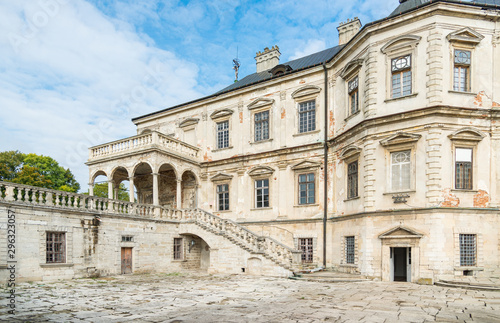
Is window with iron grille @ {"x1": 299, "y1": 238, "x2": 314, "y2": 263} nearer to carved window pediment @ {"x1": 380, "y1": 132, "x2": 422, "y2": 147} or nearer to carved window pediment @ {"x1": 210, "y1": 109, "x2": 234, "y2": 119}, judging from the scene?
carved window pediment @ {"x1": 380, "y1": 132, "x2": 422, "y2": 147}

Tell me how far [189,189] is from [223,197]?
2.76 meters

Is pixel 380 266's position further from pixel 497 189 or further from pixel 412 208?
pixel 497 189

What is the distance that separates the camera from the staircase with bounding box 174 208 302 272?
1902cm

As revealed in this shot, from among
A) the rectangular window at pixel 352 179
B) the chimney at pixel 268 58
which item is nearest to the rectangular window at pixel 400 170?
the rectangular window at pixel 352 179

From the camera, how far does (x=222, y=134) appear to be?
26234mm

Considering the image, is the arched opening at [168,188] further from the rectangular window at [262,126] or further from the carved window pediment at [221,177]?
the rectangular window at [262,126]

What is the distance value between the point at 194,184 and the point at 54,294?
46.2ft

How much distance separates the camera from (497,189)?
16.5m

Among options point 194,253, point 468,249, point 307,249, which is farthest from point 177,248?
point 468,249

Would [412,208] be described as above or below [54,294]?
above

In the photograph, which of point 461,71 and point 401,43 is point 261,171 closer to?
point 401,43

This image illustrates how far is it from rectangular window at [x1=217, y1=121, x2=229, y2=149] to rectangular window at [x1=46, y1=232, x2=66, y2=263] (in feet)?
38.5

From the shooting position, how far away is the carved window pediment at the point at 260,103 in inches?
946

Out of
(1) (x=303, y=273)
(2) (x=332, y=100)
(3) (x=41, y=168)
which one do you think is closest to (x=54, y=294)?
(1) (x=303, y=273)
